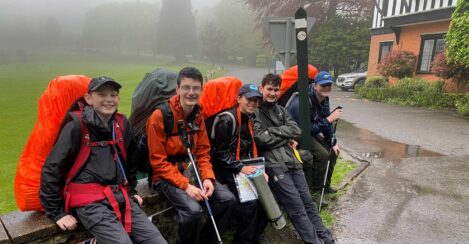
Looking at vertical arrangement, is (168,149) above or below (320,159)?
above

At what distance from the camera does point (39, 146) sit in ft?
8.75

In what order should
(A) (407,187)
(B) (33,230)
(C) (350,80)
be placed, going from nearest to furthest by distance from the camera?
(B) (33,230)
(A) (407,187)
(C) (350,80)

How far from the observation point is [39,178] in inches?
105

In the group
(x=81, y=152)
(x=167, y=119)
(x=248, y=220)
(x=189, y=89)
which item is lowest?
Result: (x=248, y=220)

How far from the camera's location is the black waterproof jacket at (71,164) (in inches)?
98.3

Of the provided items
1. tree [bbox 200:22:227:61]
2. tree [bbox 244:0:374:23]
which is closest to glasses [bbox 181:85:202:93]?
tree [bbox 244:0:374:23]

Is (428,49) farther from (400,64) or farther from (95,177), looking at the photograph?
(95,177)

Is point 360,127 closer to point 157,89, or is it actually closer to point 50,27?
point 157,89

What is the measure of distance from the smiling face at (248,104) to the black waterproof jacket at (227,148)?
7 centimetres

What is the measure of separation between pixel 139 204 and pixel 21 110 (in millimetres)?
16703

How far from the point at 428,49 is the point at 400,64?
5.13 ft

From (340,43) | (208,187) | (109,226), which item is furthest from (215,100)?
(340,43)

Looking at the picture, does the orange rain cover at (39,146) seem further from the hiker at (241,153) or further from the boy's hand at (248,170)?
the boy's hand at (248,170)

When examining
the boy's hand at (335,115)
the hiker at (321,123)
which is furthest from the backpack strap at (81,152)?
the boy's hand at (335,115)
